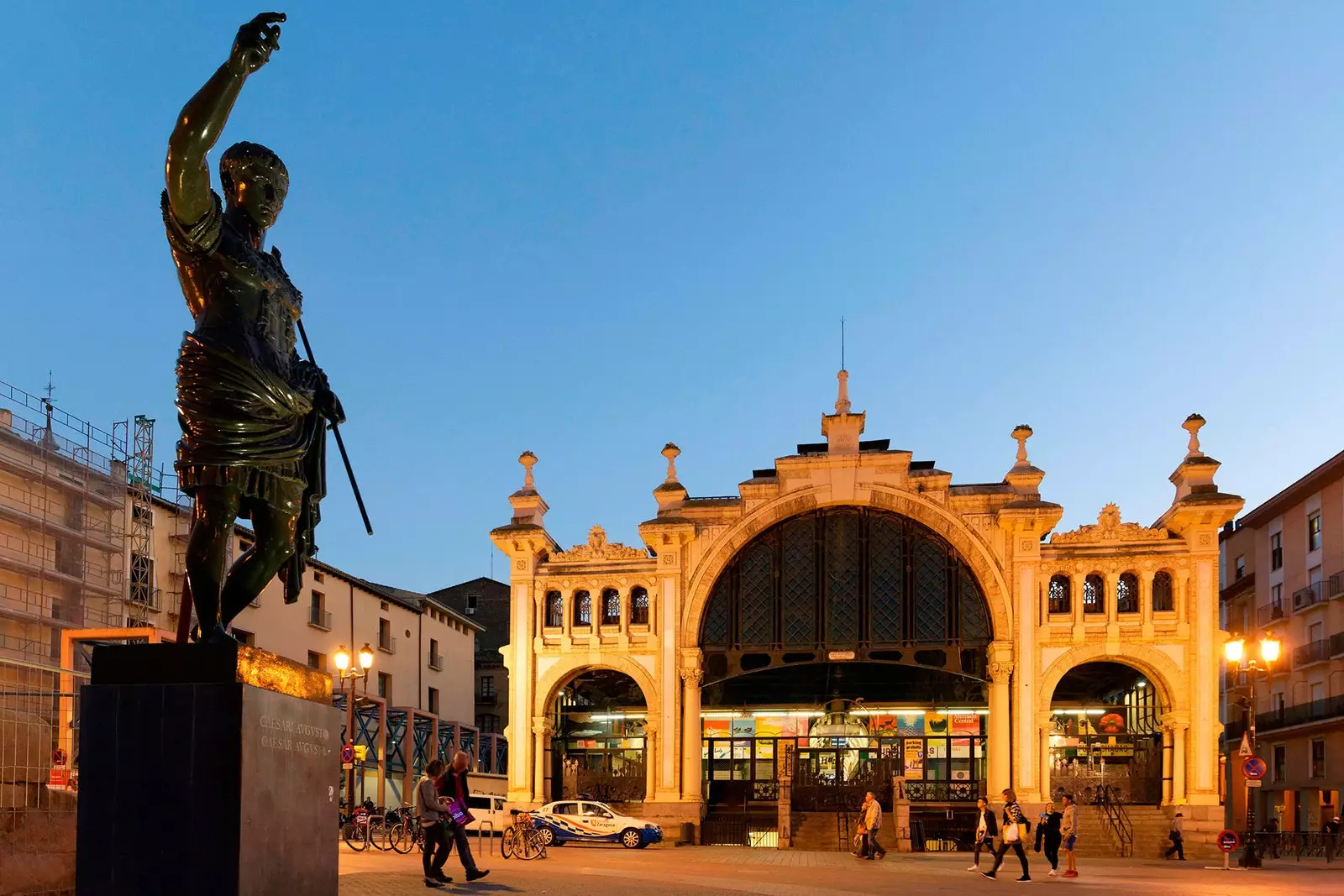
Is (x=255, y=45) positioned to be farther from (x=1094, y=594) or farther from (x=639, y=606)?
(x=1094, y=594)

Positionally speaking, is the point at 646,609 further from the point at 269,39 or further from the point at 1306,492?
the point at 269,39

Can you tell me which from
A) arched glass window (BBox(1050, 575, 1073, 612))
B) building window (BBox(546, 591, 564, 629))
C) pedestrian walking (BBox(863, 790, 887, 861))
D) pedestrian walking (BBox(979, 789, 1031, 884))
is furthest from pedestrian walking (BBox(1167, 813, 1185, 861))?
building window (BBox(546, 591, 564, 629))

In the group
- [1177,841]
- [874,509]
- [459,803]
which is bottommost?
[1177,841]

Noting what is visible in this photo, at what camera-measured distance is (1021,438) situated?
37.7 m

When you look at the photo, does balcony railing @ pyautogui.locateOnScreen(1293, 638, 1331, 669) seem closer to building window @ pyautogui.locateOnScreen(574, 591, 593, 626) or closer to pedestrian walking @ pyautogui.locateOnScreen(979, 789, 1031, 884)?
building window @ pyautogui.locateOnScreen(574, 591, 593, 626)

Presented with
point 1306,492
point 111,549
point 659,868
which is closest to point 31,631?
point 111,549

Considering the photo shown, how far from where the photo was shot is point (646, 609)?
38625 millimetres

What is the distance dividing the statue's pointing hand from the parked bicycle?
21292 mm

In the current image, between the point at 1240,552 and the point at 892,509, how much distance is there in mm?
29290

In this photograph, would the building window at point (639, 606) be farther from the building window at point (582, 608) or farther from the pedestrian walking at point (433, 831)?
the pedestrian walking at point (433, 831)

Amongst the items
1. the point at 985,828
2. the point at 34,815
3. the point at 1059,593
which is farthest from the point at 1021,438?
the point at 34,815

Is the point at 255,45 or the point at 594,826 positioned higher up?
the point at 255,45

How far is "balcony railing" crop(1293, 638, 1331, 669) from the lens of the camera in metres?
47.5

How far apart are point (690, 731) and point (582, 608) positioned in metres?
4.84
